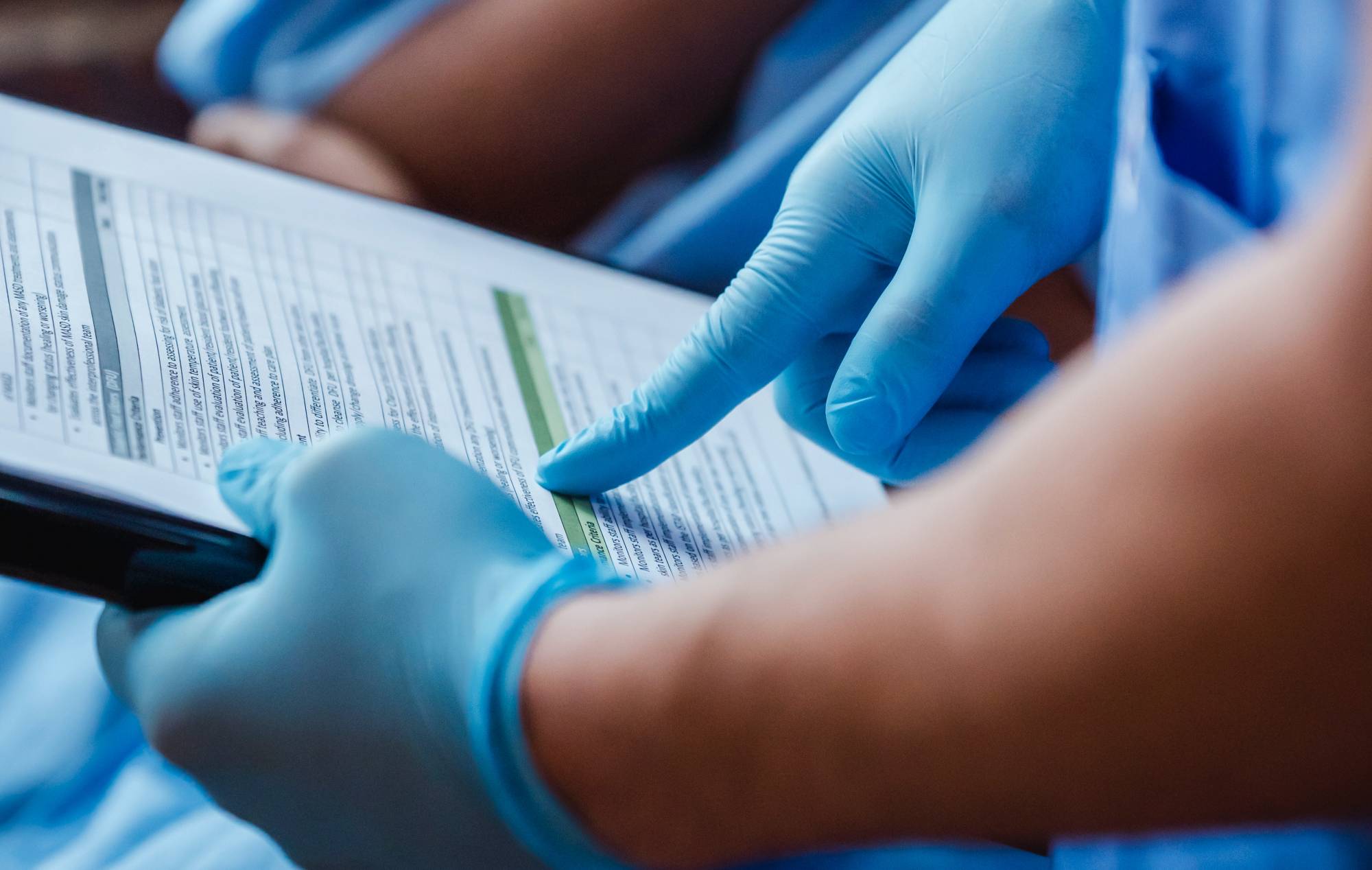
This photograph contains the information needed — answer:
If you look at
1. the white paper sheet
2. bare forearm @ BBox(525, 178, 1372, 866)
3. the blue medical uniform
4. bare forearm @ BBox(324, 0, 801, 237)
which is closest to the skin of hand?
bare forearm @ BBox(525, 178, 1372, 866)

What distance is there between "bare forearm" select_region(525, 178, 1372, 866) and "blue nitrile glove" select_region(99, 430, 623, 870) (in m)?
0.07

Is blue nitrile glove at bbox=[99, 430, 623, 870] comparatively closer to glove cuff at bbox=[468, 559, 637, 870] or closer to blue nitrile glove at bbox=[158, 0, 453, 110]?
glove cuff at bbox=[468, 559, 637, 870]

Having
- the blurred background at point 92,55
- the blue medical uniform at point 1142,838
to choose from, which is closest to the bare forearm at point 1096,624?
the blue medical uniform at point 1142,838

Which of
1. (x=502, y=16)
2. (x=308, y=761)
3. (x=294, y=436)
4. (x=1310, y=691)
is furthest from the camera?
(x=502, y=16)

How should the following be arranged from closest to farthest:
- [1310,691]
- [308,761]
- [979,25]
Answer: [1310,691], [308,761], [979,25]

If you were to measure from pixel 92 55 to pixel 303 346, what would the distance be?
950 millimetres

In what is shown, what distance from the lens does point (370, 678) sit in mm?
376

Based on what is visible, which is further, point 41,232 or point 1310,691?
point 41,232

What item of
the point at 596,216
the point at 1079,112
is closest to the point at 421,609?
the point at 1079,112

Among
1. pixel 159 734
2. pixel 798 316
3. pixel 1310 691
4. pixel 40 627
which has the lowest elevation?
pixel 40 627

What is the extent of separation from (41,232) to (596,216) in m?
0.60

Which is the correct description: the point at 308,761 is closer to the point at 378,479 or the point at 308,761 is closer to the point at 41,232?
the point at 378,479

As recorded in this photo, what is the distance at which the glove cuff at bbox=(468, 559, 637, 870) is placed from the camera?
347mm

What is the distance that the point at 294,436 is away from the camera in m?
0.50
